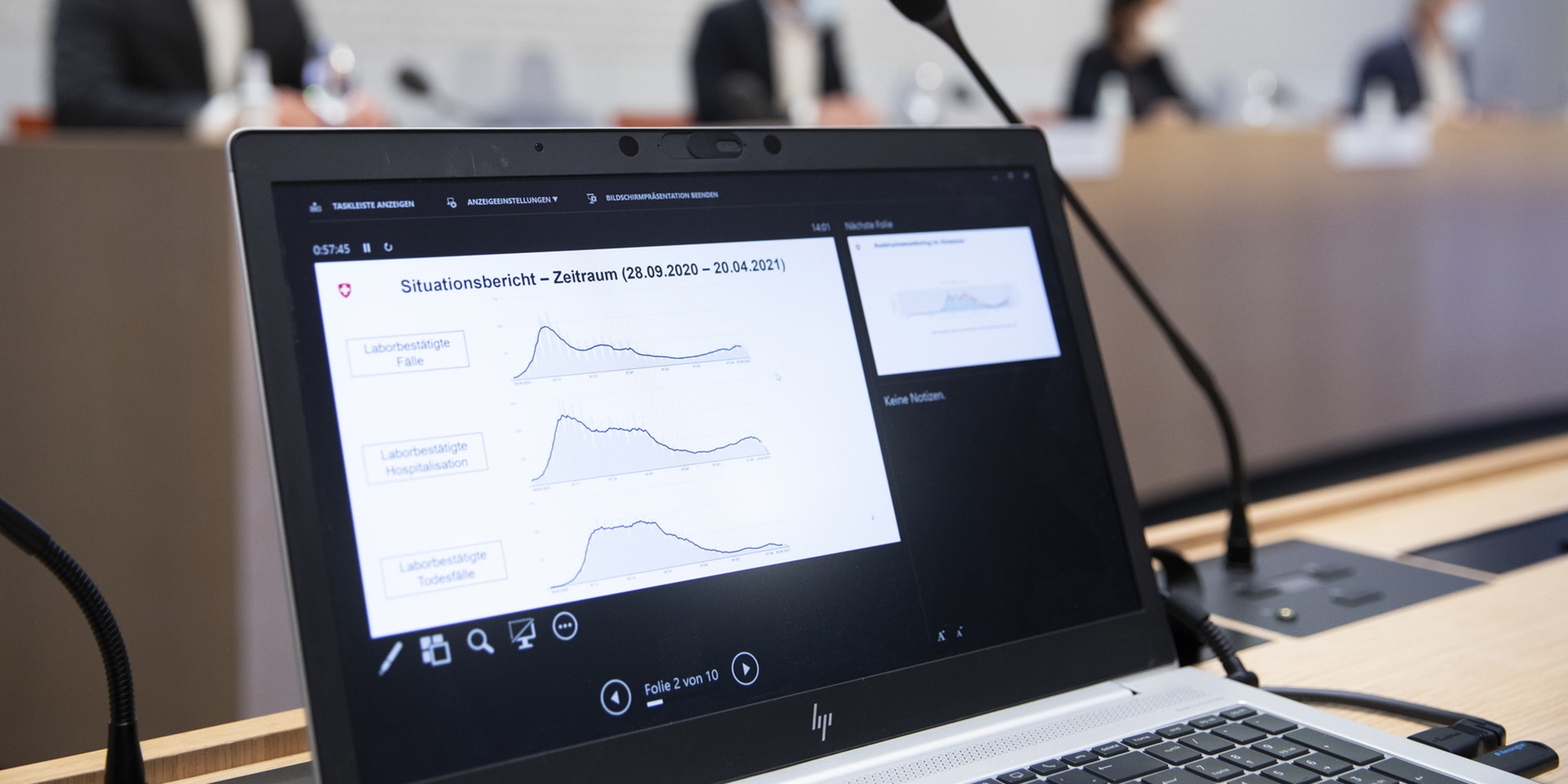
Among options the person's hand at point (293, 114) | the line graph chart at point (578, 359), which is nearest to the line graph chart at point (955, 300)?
the line graph chart at point (578, 359)

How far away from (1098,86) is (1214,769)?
139 inches

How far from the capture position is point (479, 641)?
39 centimetres

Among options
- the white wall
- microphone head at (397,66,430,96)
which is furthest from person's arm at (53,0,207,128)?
the white wall

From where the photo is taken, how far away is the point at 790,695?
433 mm

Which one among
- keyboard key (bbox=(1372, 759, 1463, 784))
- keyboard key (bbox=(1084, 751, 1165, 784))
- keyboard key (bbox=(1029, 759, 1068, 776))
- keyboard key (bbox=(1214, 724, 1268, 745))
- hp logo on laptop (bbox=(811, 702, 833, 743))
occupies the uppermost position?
hp logo on laptop (bbox=(811, 702, 833, 743))

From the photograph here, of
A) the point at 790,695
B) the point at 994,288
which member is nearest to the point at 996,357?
the point at 994,288

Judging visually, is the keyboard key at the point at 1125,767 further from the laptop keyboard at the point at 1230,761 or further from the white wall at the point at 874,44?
the white wall at the point at 874,44

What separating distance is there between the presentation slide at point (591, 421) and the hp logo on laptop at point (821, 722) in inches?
2.3

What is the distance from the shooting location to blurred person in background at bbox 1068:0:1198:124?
359 centimetres

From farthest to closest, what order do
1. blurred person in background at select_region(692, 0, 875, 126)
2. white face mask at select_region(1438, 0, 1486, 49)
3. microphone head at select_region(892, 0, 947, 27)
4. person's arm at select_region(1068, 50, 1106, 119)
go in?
white face mask at select_region(1438, 0, 1486, 49) < person's arm at select_region(1068, 50, 1106, 119) < blurred person in background at select_region(692, 0, 875, 126) < microphone head at select_region(892, 0, 947, 27)

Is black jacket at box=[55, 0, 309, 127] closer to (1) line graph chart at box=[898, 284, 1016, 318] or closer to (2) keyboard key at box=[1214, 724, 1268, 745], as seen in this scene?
(1) line graph chart at box=[898, 284, 1016, 318]

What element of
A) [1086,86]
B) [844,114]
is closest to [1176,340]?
[844,114]

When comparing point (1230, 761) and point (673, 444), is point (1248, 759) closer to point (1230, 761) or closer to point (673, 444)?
point (1230, 761)

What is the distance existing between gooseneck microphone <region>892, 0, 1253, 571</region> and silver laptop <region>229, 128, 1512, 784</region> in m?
0.10
